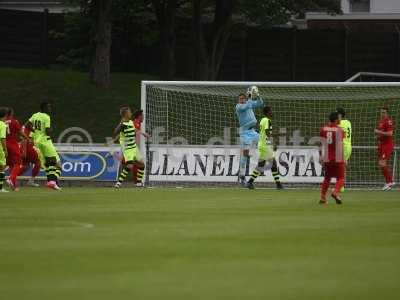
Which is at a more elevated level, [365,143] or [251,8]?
[251,8]

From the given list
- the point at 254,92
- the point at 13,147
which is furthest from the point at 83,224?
the point at 254,92

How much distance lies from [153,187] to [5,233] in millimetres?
16246

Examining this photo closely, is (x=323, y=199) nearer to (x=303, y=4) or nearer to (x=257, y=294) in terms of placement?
(x=257, y=294)

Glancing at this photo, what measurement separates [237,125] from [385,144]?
19.6 feet

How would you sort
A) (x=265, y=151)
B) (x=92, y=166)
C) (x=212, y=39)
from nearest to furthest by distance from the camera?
(x=265, y=151) → (x=92, y=166) → (x=212, y=39)

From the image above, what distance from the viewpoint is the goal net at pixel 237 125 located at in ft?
106

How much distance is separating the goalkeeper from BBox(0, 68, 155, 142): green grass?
11.3 metres

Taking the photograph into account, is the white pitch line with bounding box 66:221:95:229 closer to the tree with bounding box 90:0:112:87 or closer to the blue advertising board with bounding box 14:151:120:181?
the blue advertising board with bounding box 14:151:120:181

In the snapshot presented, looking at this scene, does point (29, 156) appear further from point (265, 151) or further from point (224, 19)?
point (224, 19)

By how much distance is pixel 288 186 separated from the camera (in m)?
32.2

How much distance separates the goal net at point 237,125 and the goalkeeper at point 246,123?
1065 mm

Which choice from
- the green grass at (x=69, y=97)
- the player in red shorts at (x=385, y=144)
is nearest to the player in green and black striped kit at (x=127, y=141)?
the player in red shorts at (x=385, y=144)

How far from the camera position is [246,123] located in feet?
101

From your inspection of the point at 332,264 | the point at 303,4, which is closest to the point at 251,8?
the point at 303,4
